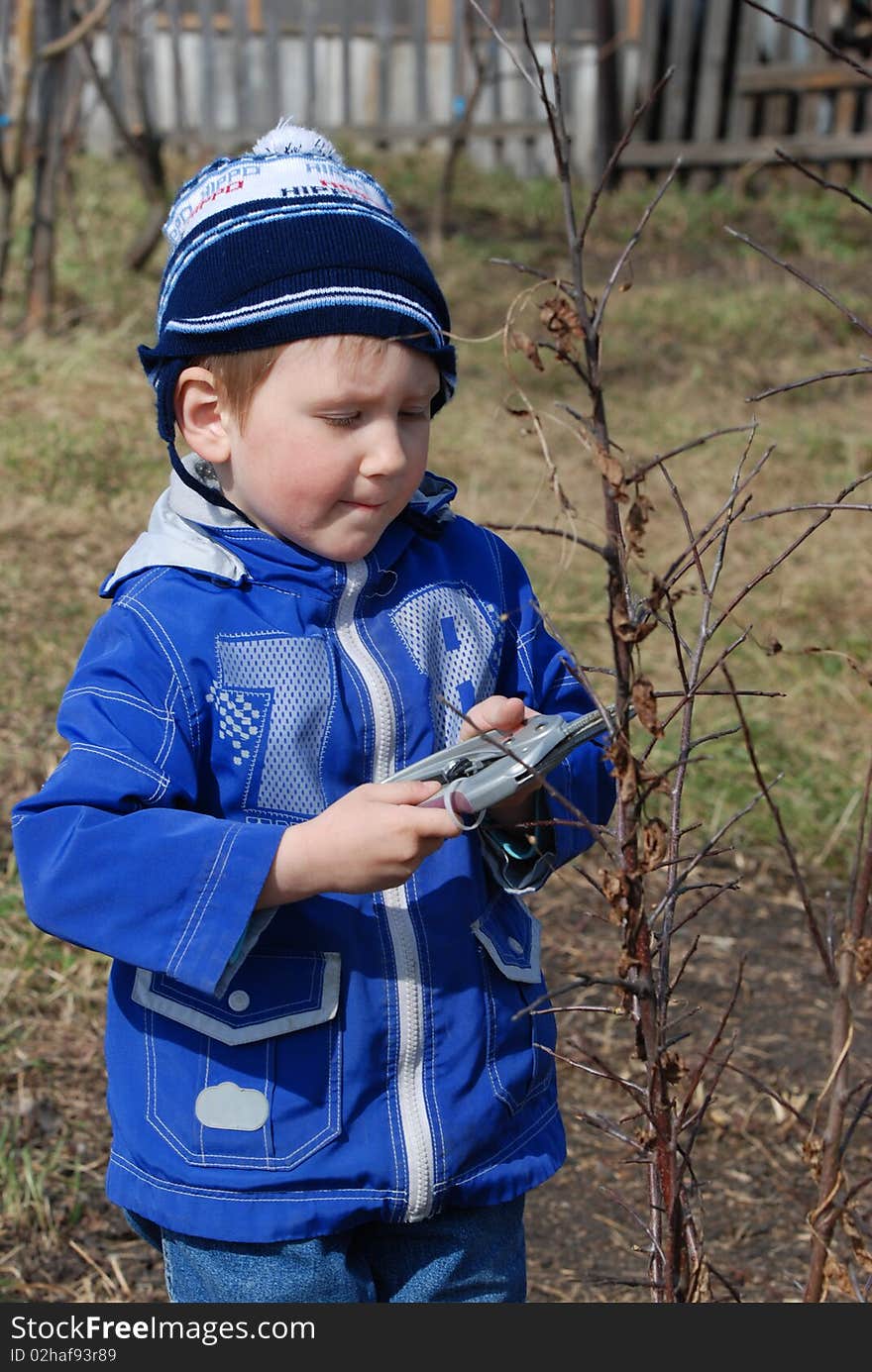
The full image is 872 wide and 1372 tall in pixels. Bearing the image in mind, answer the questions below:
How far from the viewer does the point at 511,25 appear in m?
11.3

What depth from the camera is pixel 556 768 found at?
1.75m

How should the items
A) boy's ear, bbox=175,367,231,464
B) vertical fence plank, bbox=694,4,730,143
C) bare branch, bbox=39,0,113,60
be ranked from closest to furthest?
boy's ear, bbox=175,367,231,464 < bare branch, bbox=39,0,113,60 < vertical fence plank, bbox=694,4,730,143

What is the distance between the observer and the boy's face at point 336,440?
1627 mm

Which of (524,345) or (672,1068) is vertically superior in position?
(524,345)

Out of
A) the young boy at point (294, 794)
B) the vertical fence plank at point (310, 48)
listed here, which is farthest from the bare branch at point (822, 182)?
the vertical fence plank at point (310, 48)

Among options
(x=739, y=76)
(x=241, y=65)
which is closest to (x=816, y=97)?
(x=739, y=76)

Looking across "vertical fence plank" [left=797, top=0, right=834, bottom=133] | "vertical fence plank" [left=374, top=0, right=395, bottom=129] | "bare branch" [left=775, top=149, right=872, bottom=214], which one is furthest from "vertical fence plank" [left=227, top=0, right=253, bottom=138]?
"bare branch" [left=775, top=149, right=872, bottom=214]

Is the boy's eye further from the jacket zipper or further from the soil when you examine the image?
the soil

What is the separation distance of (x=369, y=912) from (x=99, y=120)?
1109 centimetres

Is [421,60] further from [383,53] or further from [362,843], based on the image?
[362,843]

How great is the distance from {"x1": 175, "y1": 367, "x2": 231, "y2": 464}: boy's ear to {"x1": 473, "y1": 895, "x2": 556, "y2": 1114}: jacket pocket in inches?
23.3

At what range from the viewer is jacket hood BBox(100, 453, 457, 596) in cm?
168

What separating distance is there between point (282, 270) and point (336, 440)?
0.18 meters

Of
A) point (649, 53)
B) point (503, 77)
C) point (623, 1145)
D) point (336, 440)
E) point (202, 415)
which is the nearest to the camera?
point (336, 440)
